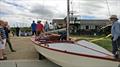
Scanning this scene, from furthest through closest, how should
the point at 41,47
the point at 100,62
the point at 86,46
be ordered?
the point at 41,47 < the point at 86,46 < the point at 100,62

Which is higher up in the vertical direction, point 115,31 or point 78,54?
point 115,31

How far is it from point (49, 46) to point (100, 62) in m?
2.91

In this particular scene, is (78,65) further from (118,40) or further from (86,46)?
(118,40)

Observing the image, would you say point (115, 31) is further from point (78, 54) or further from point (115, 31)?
point (78, 54)

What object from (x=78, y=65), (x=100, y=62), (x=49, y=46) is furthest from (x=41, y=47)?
(x=100, y=62)

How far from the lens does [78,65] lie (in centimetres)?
1012

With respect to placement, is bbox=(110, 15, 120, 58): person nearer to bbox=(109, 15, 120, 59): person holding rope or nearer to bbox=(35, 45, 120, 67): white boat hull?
bbox=(109, 15, 120, 59): person holding rope

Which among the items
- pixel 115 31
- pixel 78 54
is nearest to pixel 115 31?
pixel 115 31

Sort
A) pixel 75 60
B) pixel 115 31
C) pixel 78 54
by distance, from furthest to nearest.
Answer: pixel 115 31, pixel 75 60, pixel 78 54

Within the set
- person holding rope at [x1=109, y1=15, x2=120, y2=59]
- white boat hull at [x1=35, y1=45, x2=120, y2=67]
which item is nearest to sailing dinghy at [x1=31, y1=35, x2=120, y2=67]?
white boat hull at [x1=35, y1=45, x2=120, y2=67]

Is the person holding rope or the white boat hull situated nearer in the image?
the white boat hull

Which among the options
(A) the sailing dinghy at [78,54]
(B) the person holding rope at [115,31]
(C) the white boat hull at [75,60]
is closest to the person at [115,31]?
(B) the person holding rope at [115,31]

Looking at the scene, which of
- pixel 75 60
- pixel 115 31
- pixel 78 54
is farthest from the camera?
pixel 115 31

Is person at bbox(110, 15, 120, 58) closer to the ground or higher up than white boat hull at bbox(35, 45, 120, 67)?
higher up
